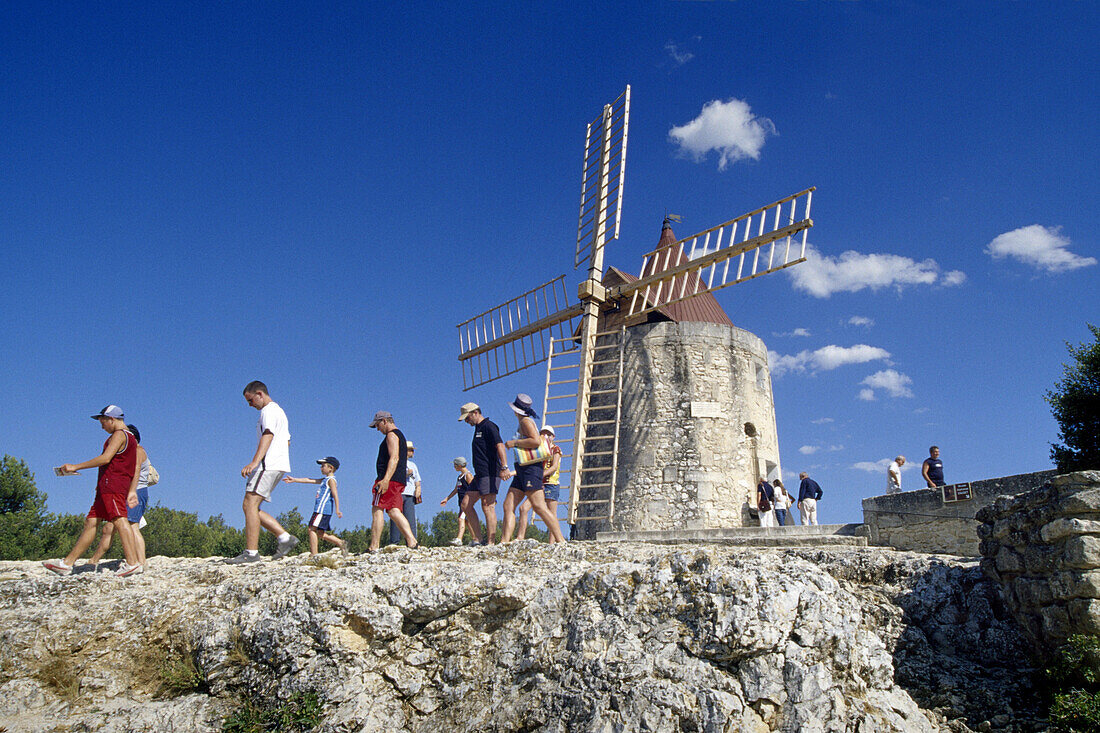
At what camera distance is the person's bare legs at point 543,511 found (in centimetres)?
695

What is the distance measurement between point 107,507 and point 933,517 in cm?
790

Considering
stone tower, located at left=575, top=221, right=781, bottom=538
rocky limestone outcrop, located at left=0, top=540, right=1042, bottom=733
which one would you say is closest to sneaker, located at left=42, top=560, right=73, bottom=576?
rocky limestone outcrop, located at left=0, top=540, right=1042, bottom=733

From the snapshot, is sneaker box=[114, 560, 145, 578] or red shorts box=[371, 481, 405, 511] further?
red shorts box=[371, 481, 405, 511]

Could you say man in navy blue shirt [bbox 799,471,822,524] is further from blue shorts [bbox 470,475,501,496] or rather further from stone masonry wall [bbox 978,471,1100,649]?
stone masonry wall [bbox 978,471,1100,649]

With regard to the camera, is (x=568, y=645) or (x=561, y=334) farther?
(x=561, y=334)

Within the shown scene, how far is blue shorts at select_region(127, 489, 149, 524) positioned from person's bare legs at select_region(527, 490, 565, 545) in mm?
3632

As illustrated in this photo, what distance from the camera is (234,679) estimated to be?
13.3ft

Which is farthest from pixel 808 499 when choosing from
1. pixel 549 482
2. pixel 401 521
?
pixel 401 521

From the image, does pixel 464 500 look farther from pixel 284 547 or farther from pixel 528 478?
pixel 284 547

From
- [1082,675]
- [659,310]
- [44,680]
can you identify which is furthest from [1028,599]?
[659,310]

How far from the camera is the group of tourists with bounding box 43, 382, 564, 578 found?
216 inches

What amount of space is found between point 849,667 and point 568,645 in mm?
1517

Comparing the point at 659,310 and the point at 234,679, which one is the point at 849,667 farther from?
the point at 659,310

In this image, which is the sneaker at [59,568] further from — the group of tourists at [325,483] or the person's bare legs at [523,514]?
the person's bare legs at [523,514]
